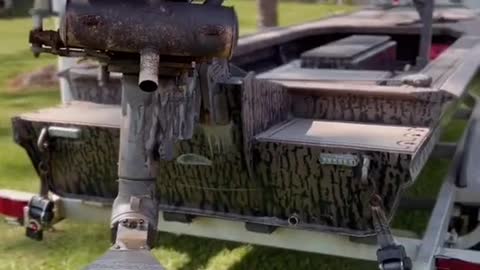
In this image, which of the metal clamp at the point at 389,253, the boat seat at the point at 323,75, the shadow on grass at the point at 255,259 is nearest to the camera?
the metal clamp at the point at 389,253

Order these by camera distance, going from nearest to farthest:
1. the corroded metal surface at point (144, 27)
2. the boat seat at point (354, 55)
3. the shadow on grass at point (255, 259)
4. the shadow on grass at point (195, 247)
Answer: the corroded metal surface at point (144, 27) → the shadow on grass at point (255, 259) → the shadow on grass at point (195, 247) → the boat seat at point (354, 55)

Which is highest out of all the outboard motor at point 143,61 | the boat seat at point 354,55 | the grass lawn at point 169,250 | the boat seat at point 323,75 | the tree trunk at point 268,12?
the outboard motor at point 143,61

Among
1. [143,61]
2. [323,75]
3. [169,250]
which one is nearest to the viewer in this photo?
[143,61]

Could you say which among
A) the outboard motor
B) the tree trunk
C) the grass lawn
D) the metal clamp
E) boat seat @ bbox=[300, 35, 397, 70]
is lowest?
the grass lawn

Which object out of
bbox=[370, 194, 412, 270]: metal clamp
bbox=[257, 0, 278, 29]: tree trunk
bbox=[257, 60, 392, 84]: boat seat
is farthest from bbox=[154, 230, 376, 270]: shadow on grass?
bbox=[257, 0, 278, 29]: tree trunk

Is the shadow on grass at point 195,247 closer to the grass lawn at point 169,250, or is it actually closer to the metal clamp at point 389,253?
the grass lawn at point 169,250

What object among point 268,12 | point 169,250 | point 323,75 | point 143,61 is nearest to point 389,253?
point 143,61

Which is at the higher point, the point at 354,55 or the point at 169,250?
the point at 354,55

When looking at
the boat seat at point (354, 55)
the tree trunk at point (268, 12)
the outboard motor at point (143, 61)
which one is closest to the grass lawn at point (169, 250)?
the boat seat at point (354, 55)

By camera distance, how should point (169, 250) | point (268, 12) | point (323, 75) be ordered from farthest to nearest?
point (268, 12), point (169, 250), point (323, 75)

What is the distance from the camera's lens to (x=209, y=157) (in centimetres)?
295

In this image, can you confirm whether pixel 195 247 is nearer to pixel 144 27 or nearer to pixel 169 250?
pixel 169 250

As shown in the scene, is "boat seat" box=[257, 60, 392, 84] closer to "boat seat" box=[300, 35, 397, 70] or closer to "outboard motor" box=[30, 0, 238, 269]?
"boat seat" box=[300, 35, 397, 70]

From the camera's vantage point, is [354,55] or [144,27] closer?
[144,27]
